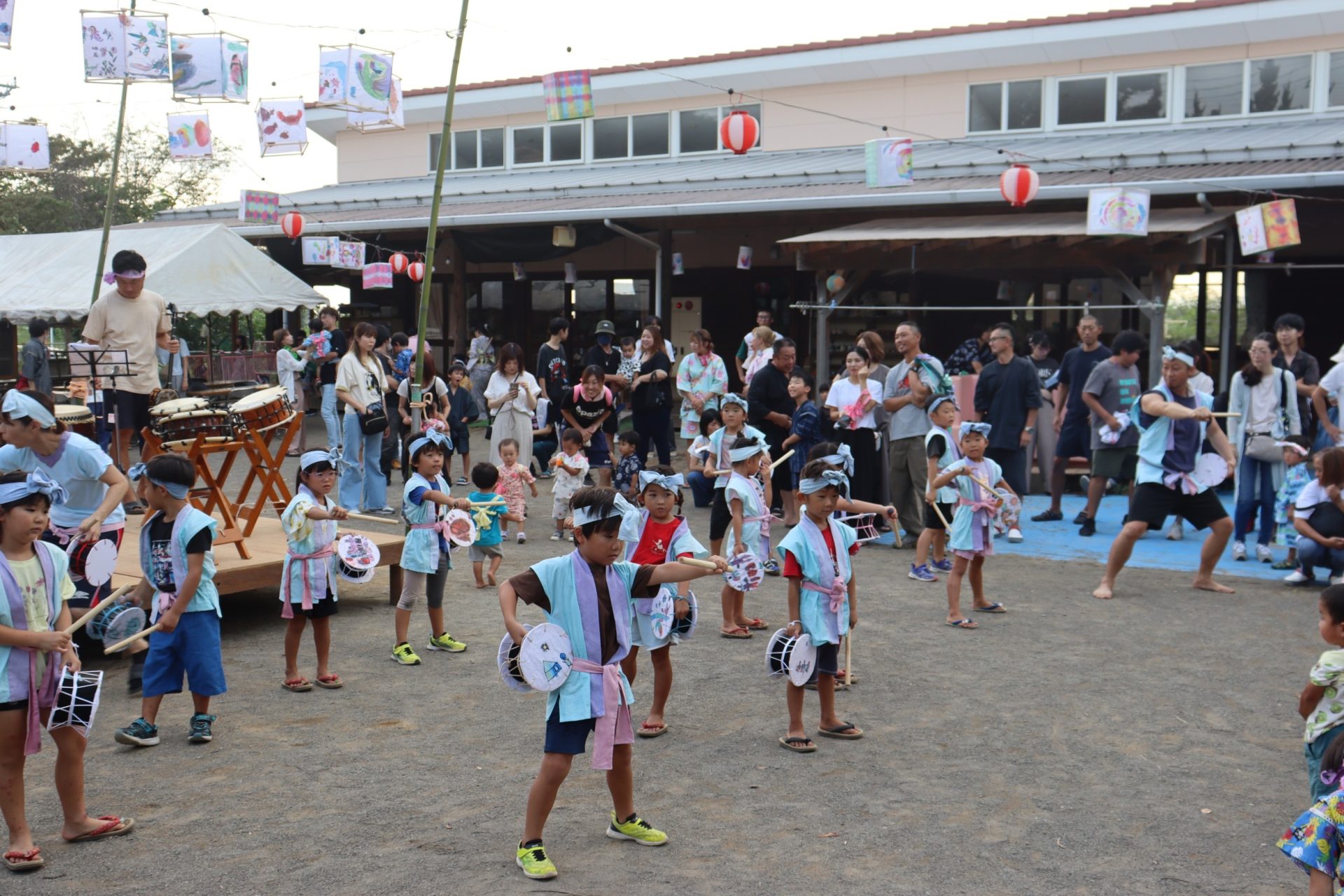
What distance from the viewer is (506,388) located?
1117cm

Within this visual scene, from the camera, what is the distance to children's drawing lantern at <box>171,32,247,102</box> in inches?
558

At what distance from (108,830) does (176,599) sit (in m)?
1.06

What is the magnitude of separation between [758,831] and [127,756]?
8.88 ft

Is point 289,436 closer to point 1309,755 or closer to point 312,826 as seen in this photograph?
point 312,826

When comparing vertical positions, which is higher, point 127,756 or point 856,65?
point 856,65

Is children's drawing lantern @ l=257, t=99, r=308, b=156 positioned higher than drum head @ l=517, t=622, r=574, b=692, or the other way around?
children's drawing lantern @ l=257, t=99, r=308, b=156

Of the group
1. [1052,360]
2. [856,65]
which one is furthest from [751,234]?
[1052,360]

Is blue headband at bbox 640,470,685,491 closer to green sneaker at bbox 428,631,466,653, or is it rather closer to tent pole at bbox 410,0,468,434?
green sneaker at bbox 428,631,466,653

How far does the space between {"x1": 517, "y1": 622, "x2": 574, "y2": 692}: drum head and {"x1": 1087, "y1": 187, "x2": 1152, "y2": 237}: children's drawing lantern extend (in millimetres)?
8294

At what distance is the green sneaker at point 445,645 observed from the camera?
6.71m

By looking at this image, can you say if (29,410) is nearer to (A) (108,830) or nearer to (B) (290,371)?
(A) (108,830)

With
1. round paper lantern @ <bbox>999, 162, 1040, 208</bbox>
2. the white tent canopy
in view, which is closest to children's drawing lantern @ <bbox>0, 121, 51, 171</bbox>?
the white tent canopy

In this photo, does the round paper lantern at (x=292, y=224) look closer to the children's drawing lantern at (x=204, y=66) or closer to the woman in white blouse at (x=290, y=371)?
the woman in white blouse at (x=290, y=371)

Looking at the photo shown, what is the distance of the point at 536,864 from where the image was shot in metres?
3.87
